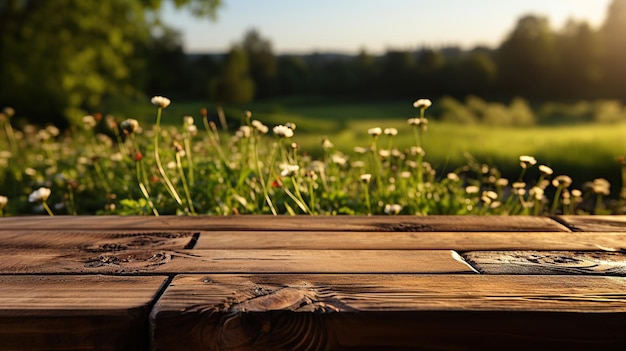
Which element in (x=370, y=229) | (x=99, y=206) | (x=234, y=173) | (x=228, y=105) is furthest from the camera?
(x=228, y=105)

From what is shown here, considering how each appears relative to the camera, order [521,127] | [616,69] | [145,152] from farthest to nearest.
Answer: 1. [616,69]
2. [521,127]
3. [145,152]

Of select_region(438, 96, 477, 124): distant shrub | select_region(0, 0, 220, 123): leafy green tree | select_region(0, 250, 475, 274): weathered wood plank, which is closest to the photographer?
select_region(0, 250, 475, 274): weathered wood plank

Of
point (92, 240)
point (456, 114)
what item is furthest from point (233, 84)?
point (92, 240)

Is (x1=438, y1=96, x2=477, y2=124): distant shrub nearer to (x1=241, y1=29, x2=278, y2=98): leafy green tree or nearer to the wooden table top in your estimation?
(x1=241, y1=29, x2=278, y2=98): leafy green tree

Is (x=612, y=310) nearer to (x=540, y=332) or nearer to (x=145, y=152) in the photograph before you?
(x=540, y=332)

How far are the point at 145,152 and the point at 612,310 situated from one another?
9.31 feet

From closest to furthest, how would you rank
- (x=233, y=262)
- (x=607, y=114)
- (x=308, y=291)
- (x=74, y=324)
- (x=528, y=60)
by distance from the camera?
(x=74, y=324)
(x=308, y=291)
(x=233, y=262)
(x=607, y=114)
(x=528, y=60)

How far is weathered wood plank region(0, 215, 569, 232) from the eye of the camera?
179 cm

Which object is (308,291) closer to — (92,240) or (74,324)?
(74,324)

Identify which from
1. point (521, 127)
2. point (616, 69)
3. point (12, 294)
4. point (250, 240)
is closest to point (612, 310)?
point (250, 240)

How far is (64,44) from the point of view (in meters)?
12.8

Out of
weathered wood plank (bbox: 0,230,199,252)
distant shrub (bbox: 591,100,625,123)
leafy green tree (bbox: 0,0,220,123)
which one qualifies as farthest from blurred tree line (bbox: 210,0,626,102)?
weathered wood plank (bbox: 0,230,199,252)

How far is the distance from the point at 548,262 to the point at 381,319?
558 mm

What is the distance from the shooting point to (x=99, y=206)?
3830 mm
